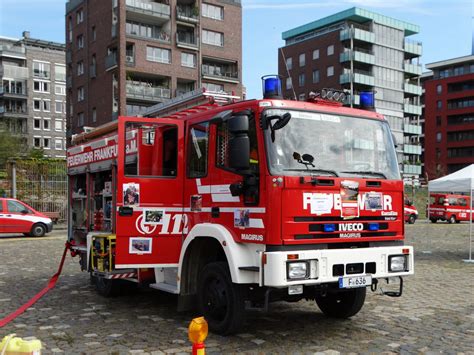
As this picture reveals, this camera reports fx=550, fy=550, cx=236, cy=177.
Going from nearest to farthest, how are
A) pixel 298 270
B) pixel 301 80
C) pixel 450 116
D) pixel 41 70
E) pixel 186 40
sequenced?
pixel 298 270, pixel 186 40, pixel 301 80, pixel 41 70, pixel 450 116

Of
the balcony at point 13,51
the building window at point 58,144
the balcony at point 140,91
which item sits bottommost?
the building window at point 58,144

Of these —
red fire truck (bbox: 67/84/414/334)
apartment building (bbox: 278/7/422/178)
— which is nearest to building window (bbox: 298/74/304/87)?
apartment building (bbox: 278/7/422/178)

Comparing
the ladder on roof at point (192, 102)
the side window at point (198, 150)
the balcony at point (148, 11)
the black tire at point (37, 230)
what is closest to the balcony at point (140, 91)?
the balcony at point (148, 11)

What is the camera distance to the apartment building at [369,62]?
7488 cm

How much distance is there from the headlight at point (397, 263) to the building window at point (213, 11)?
166ft

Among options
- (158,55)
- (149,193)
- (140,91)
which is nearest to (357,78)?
(158,55)

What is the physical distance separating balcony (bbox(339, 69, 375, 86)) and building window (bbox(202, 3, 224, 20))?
2466 cm

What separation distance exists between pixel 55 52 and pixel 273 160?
304ft

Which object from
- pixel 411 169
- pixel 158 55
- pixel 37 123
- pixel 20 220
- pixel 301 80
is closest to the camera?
pixel 20 220

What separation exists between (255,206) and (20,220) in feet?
61.8

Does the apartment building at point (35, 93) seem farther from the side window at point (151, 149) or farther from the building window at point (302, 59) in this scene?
the side window at point (151, 149)

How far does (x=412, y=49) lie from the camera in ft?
264

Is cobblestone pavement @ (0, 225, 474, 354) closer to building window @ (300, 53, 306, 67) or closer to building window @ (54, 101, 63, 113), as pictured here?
building window @ (300, 53, 306, 67)

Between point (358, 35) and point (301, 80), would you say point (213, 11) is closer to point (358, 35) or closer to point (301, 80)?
point (358, 35)
